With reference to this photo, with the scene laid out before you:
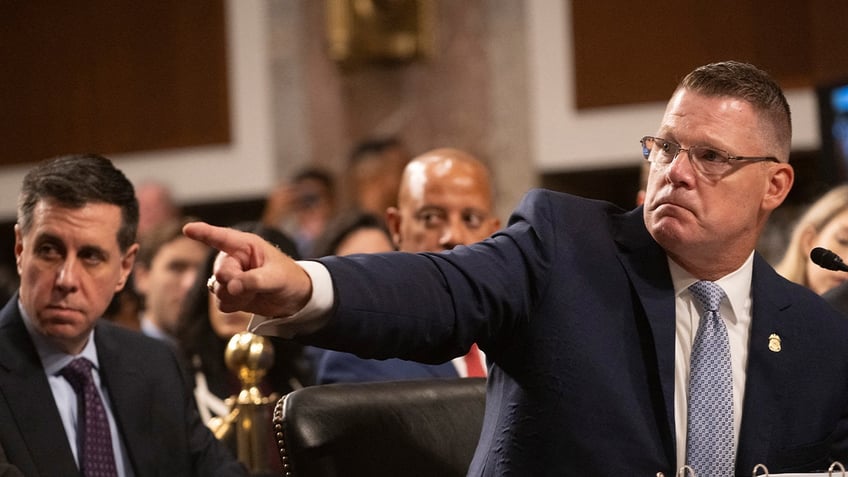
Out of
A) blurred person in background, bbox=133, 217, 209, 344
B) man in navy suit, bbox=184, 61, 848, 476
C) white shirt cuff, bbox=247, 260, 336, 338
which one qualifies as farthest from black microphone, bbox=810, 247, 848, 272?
blurred person in background, bbox=133, 217, 209, 344

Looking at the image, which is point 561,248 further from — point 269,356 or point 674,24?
point 674,24

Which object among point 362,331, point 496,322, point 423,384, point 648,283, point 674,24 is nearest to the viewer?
point 362,331

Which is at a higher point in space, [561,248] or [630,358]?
[561,248]

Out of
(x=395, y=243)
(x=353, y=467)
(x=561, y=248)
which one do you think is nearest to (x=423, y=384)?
(x=353, y=467)

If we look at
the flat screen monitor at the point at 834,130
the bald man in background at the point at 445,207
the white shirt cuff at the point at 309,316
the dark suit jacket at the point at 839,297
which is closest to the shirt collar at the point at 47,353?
the bald man in background at the point at 445,207

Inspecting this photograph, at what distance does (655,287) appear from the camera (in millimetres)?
2465

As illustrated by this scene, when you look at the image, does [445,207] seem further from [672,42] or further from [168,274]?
[672,42]

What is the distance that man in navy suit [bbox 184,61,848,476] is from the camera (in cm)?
227

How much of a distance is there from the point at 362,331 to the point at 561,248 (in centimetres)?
51

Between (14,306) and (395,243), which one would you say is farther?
(395,243)

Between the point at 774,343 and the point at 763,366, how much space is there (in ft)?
0.18

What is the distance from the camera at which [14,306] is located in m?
3.08

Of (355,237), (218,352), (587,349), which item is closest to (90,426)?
(218,352)

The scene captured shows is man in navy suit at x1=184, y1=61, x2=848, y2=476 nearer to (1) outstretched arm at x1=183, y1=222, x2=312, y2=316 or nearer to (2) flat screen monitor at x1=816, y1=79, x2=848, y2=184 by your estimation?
(1) outstretched arm at x1=183, y1=222, x2=312, y2=316
